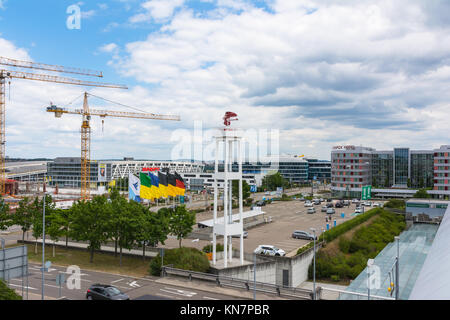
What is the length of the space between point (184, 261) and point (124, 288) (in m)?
5.04

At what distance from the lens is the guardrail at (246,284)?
2192 cm

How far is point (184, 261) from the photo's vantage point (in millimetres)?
27703

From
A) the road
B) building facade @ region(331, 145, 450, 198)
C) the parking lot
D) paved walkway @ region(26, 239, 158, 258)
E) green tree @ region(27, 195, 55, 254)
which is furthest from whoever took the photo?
building facade @ region(331, 145, 450, 198)

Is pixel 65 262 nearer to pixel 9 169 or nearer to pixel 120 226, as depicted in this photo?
pixel 120 226

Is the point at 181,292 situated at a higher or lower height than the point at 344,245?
higher

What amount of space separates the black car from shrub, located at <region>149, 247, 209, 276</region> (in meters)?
6.50

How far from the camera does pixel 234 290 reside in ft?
76.6

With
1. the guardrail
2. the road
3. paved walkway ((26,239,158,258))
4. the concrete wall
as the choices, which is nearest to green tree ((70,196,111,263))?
the road

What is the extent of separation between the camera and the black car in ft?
68.9

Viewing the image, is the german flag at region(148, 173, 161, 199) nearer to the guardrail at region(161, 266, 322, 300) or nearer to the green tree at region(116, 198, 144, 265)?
the green tree at region(116, 198, 144, 265)

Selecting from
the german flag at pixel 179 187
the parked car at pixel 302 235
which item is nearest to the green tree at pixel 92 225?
the german flag at pixel 179 187

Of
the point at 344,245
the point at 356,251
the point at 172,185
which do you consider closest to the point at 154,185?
the point at 172,185

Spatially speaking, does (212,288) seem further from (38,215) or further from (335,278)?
(38,215)
